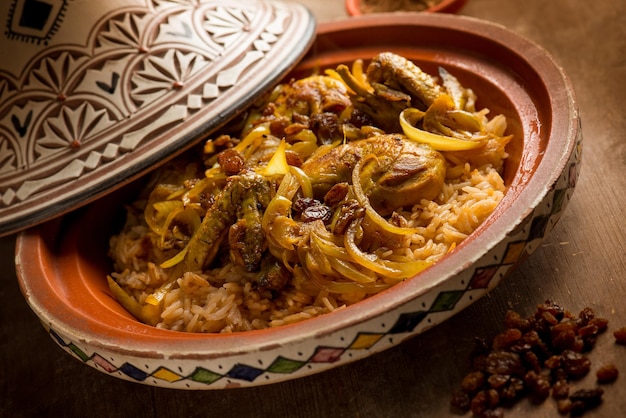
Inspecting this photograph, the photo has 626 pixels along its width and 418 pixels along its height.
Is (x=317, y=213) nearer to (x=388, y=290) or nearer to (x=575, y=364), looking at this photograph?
(x=388, y=290)

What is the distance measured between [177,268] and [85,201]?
1.92ft

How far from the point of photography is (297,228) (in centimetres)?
288

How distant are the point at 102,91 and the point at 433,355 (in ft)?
7.00

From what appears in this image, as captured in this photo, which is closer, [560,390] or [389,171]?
[560,390]

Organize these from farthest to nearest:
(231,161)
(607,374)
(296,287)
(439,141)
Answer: (231,161) → (439,141) → (296,287) → (607,374)

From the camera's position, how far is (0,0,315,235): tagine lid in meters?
3.27

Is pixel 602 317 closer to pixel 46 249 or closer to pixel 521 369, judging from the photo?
pixel 521 369

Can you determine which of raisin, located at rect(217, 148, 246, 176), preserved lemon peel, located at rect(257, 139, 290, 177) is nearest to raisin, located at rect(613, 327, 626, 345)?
preserved lemon peel, located at rect(257, 139, 290, 177)

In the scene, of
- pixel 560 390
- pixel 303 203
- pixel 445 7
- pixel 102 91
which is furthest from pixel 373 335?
pixel 445 7

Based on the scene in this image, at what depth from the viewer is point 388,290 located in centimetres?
246

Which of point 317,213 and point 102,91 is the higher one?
point 102,91

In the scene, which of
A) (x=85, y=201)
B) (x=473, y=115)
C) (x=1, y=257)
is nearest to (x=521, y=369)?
(x=473, y=115)

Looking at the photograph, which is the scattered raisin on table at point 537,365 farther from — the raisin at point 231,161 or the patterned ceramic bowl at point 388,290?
the raisin at point 231,161

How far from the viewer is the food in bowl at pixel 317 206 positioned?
283cm
